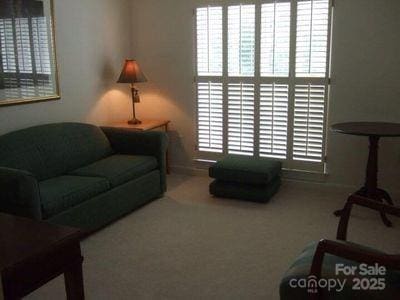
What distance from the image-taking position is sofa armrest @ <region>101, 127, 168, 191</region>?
13.6 ft

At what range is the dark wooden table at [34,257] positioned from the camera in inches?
55.4

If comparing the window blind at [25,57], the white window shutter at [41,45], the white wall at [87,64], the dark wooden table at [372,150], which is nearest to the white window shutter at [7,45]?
the window blind at [25,57]

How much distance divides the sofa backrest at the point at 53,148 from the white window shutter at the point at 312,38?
2.15 meters

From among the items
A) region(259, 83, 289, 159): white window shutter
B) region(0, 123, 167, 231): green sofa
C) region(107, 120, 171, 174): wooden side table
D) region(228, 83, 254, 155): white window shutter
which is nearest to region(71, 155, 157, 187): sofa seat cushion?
region(0, 123, 167, 231): green sofa

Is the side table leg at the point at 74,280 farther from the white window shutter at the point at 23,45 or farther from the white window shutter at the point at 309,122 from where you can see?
the white window shutter at the point at 309,122

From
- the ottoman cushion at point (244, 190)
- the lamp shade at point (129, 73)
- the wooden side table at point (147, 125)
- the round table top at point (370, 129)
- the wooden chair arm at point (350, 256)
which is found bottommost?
the ottoman cushion at point (244, 190)

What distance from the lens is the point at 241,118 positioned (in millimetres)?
4656

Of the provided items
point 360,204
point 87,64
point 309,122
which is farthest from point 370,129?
point 87,64

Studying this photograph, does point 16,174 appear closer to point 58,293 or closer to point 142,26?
point 58,293

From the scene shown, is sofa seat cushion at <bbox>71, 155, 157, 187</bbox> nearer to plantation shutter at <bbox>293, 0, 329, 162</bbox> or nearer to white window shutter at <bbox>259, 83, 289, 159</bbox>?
white window shutter at <bbox>259, 83, 289, 159</bbox>

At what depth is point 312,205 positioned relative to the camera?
401cm

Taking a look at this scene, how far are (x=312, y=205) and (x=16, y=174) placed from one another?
8.57 ft

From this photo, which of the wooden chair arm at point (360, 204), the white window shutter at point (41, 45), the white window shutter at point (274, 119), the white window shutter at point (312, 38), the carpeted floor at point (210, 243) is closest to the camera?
the wooden chair arm at point (360, 204)

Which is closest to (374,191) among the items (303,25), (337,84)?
(337,84)
